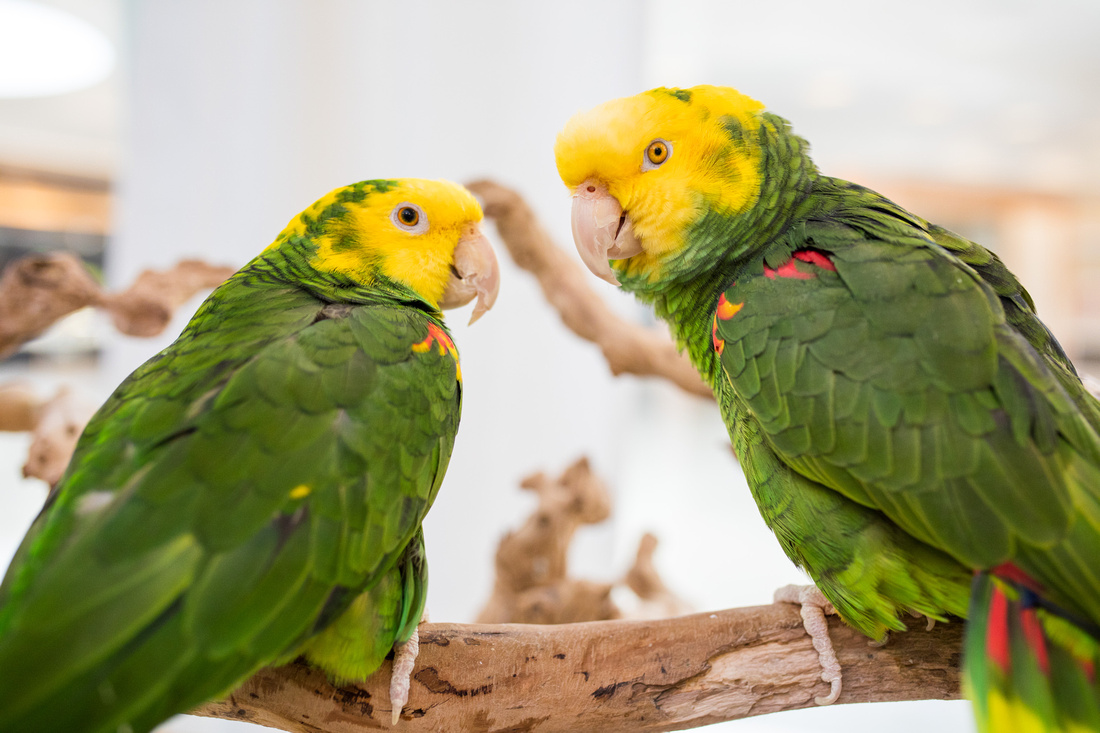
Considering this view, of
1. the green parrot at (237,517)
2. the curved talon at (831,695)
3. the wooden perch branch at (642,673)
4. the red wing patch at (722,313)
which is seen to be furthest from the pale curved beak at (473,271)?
the curved talon at (831,695)

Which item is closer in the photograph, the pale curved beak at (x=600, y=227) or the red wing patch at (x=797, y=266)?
the red wing patch at (x=797, y=266)

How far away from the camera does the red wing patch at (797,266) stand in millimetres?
966

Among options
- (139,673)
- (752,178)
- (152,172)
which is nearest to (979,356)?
(752,178)

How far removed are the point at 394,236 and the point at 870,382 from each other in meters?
0.76

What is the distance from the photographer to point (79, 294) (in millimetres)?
1819

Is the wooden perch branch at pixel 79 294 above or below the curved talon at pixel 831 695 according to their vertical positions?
above

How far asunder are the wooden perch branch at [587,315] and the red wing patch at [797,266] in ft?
3.53

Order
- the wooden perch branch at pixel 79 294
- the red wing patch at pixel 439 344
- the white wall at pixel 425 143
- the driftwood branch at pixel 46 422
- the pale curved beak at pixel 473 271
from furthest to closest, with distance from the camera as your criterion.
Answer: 1. the white wall at pixel 425 143
2. the wooden perch branch at pixel 79 294
3. the driftwood branch at pixel 46 422
4. the pale curved beak at pixel 473 271
5. the red wing patch at pixel 439 344

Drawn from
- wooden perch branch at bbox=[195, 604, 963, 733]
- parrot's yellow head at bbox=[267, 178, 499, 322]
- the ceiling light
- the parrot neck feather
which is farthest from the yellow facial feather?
the ceiling light

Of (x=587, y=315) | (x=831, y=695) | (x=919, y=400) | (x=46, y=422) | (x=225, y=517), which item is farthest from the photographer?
(x=587, y=315)

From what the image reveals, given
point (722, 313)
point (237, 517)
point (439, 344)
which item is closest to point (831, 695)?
point (722, 313)

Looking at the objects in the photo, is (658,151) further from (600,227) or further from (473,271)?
(473,271)

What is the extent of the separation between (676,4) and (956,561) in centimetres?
333

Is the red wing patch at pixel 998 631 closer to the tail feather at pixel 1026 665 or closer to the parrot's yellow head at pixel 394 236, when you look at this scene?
the tail feather at pixel 1026 665
